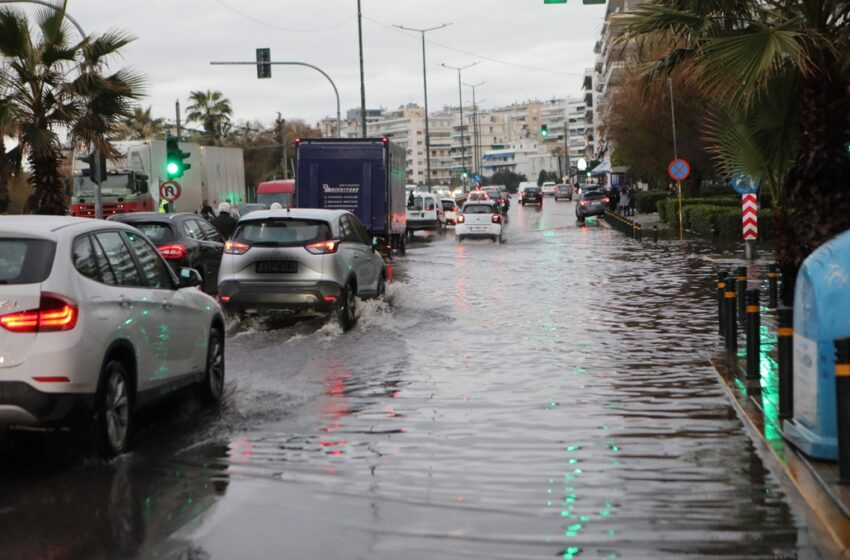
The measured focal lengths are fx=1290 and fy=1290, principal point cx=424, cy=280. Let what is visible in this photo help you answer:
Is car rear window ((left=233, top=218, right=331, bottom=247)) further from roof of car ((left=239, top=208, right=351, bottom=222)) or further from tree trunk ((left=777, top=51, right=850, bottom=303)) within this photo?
tree trunk ((left=777, top=51, right=850, bottom=303))

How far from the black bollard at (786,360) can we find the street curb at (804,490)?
208 mm

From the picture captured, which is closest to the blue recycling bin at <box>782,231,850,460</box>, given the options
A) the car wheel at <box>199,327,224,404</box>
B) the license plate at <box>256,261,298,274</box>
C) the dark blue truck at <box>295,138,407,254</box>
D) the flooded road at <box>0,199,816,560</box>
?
the flooded road at <box>0,199,816,560</box>

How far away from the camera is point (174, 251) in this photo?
19.4 meters

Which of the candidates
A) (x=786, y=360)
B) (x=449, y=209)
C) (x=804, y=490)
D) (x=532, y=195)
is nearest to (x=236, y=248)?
(x=786, y=360)

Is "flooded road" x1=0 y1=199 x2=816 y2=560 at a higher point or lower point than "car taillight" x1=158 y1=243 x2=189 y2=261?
lower

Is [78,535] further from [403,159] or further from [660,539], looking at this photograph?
[403,159]

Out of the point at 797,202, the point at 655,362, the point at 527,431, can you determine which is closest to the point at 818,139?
the point at 797,202

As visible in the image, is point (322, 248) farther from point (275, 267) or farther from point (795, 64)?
point (795, 64)

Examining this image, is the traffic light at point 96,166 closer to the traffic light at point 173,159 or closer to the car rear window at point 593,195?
the traffic light at point 173,159

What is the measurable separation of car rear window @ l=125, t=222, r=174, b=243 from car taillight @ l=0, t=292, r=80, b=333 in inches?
462

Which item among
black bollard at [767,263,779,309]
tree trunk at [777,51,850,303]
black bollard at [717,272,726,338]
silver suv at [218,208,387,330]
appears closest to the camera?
black bollard at [717,272,726,338]

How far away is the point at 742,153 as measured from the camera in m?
18.7

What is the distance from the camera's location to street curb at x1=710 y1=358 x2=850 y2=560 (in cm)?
611

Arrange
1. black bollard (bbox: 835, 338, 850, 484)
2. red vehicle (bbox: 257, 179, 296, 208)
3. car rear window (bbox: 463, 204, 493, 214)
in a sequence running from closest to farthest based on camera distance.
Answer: black bollard (bbox: 835, 338, 850, 484) → car rear window (bbox: 463, 204, 493, 214) → red vehicle (bbox: 257, 179, 296, 208)
